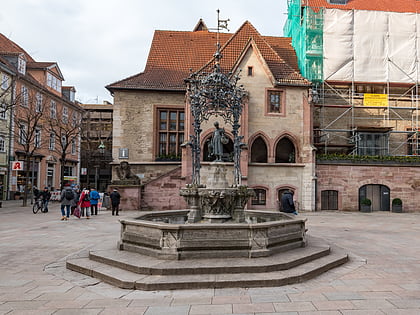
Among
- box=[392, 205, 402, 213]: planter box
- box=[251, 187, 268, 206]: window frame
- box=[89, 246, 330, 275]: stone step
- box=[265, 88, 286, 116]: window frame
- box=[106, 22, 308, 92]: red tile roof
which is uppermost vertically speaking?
box=[106, 22, 308, 92]: red tile roof

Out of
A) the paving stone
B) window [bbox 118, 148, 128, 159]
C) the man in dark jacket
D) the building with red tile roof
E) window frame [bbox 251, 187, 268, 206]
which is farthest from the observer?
the building with red tile roof

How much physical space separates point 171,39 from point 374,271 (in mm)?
28796

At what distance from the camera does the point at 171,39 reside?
32031mm

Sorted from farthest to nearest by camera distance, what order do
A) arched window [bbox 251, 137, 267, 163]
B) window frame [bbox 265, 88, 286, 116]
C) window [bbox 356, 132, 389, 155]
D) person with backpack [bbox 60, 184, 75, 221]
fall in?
window [bbox 356, 132, 389, 155]
arched window [bbox 251, 137, 267, 163]
window frame [bbox 265, 88, 286, 116]
person with backpack [bbox 60, 184, 75, 221]

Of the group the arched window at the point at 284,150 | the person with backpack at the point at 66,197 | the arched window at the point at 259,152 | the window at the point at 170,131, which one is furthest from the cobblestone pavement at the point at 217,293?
the window at the point at 170,131

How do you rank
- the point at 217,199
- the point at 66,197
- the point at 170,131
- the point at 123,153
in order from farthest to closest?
the point at 170,131
the point at 123,153
the point at 66,197
the point at 217,199

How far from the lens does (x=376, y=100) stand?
2891cm

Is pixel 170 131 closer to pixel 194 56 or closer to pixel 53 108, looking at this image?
pixel 194 56

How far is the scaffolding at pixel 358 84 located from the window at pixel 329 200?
420 cm

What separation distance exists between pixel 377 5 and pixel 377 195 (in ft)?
63.6

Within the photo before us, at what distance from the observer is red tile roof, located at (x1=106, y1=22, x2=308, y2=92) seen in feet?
85.8

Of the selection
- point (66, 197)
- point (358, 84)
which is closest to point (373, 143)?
point (358, 84)

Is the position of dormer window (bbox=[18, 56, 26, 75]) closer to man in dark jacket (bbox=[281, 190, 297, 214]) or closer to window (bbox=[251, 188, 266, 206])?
window (bbox=[251, 188, 266, 206])

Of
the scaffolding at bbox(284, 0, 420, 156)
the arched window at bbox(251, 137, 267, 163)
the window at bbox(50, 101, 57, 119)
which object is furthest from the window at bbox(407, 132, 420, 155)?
the window at bbox(50, 101, 57, 119)
